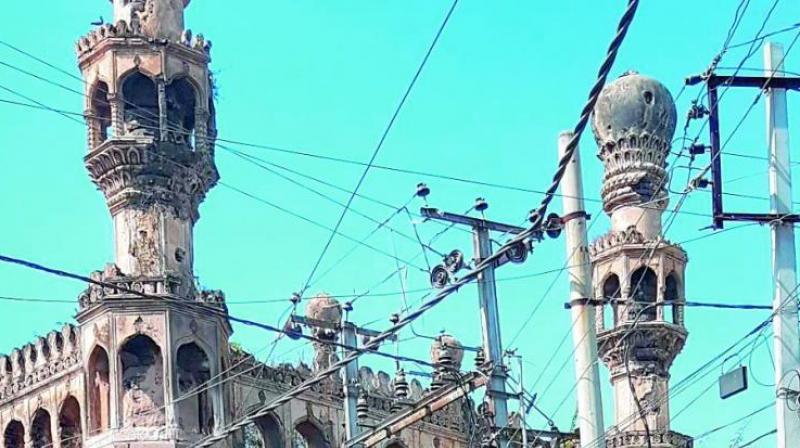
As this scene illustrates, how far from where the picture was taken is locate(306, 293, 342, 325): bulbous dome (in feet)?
140

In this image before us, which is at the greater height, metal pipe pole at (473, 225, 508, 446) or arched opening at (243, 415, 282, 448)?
arched opening at (243, 415, 282, 448)

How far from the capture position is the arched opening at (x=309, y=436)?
45281mm

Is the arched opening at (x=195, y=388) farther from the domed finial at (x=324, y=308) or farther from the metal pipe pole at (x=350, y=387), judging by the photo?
the metal pipe pole at (x=350, y=387)

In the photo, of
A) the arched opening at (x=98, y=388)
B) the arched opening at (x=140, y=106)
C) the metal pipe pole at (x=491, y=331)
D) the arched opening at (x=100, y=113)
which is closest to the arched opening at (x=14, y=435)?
the arched opening at (x=98, y=388)

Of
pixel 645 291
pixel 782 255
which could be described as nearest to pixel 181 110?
pixel 645 291

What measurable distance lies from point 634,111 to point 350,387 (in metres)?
13.9

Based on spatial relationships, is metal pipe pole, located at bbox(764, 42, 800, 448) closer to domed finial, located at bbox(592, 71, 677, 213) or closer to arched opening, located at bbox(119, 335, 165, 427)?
arched opening, located at bbox(119, 335, 165, 427)

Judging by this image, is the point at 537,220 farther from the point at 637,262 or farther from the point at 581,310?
the point at 637,262

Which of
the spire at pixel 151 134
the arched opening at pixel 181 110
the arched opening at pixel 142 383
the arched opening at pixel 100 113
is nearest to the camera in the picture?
the arched opening at pixel 142 383

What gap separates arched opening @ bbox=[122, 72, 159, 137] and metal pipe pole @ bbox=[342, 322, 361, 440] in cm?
949

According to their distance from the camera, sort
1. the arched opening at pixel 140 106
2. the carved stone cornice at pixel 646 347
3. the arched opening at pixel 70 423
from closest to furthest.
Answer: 1. the arched opening at pixel 140 106
2. the arched opening at pixel 70 423
3. the carved stone cornice at pixel 646 347

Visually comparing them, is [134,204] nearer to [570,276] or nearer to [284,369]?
[284,369]

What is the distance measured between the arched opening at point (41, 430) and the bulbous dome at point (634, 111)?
43.5 feet

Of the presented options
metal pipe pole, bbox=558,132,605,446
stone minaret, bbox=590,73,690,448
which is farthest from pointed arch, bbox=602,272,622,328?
metal pipe pole, bbox=558,132,605,446
